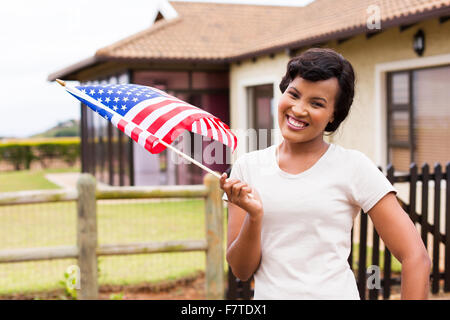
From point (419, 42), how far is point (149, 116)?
7430mm

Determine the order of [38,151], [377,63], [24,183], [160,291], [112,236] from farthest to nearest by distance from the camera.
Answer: [38,151], [24,183], [377,63], [112,236], [160,291]

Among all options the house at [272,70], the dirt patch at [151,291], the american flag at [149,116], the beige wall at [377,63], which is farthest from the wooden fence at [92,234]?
the beige wall at [377,63]

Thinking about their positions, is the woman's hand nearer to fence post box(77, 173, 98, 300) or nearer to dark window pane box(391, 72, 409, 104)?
fence post box(77, 173, 98, 300)

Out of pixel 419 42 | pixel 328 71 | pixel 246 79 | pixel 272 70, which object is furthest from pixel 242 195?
pixel 246 79

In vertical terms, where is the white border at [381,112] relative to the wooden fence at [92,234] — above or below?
above

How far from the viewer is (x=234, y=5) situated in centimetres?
1742

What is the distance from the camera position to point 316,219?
1721mm

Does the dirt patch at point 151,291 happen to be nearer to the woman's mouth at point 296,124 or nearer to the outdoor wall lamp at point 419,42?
the woman's mouth at point 296,124

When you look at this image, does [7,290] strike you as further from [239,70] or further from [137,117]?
[239,70]

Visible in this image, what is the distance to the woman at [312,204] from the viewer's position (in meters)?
1.70

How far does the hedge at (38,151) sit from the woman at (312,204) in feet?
85.1

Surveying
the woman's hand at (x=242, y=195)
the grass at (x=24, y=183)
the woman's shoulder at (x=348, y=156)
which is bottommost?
the grass at (x=24, y=183)

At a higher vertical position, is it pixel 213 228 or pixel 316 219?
pixel 316 219

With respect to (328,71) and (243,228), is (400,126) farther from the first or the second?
(243,228)
